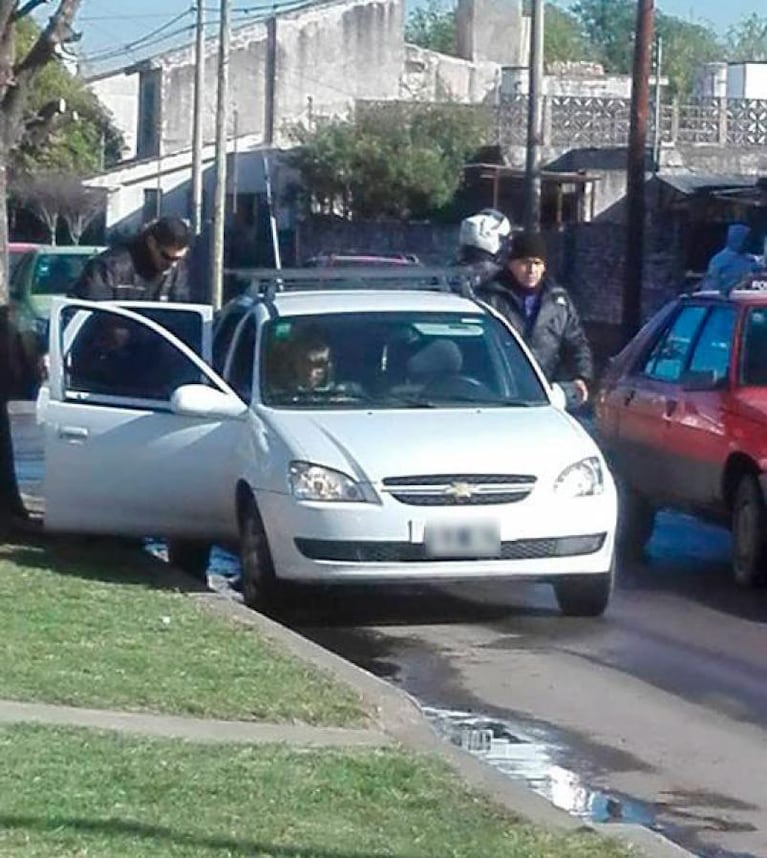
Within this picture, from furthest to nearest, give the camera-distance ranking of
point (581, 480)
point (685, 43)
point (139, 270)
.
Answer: point (685, 43), point (139, 270), point (581, 480)

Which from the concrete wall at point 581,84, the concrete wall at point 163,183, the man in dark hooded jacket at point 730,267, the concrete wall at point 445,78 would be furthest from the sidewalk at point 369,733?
the concrete wall at point 445,78

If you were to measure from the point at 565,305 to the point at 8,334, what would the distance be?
3.39m

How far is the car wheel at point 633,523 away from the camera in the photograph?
15727mm

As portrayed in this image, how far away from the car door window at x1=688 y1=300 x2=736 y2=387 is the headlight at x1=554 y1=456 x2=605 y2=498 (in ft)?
6.69

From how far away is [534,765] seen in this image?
930cm

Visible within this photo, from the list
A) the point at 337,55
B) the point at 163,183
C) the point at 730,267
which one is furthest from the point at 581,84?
the point at 730,267

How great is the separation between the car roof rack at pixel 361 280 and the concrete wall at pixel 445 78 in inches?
2325

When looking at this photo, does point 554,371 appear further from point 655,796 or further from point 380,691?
point 655,796

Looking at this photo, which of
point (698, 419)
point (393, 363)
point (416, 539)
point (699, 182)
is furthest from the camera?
point (699, 182)

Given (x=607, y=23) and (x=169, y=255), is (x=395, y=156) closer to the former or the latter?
(x=169, y=255)

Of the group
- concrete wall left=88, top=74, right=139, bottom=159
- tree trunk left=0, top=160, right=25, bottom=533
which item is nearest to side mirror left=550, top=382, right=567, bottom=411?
tree trunk left=0, top=160, right=25, bottom=533

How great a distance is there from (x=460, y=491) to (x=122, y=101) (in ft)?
239

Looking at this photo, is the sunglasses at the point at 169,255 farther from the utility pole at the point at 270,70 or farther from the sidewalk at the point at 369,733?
the utility pole at the point at 270,70

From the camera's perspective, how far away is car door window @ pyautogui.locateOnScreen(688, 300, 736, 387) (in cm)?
1440
